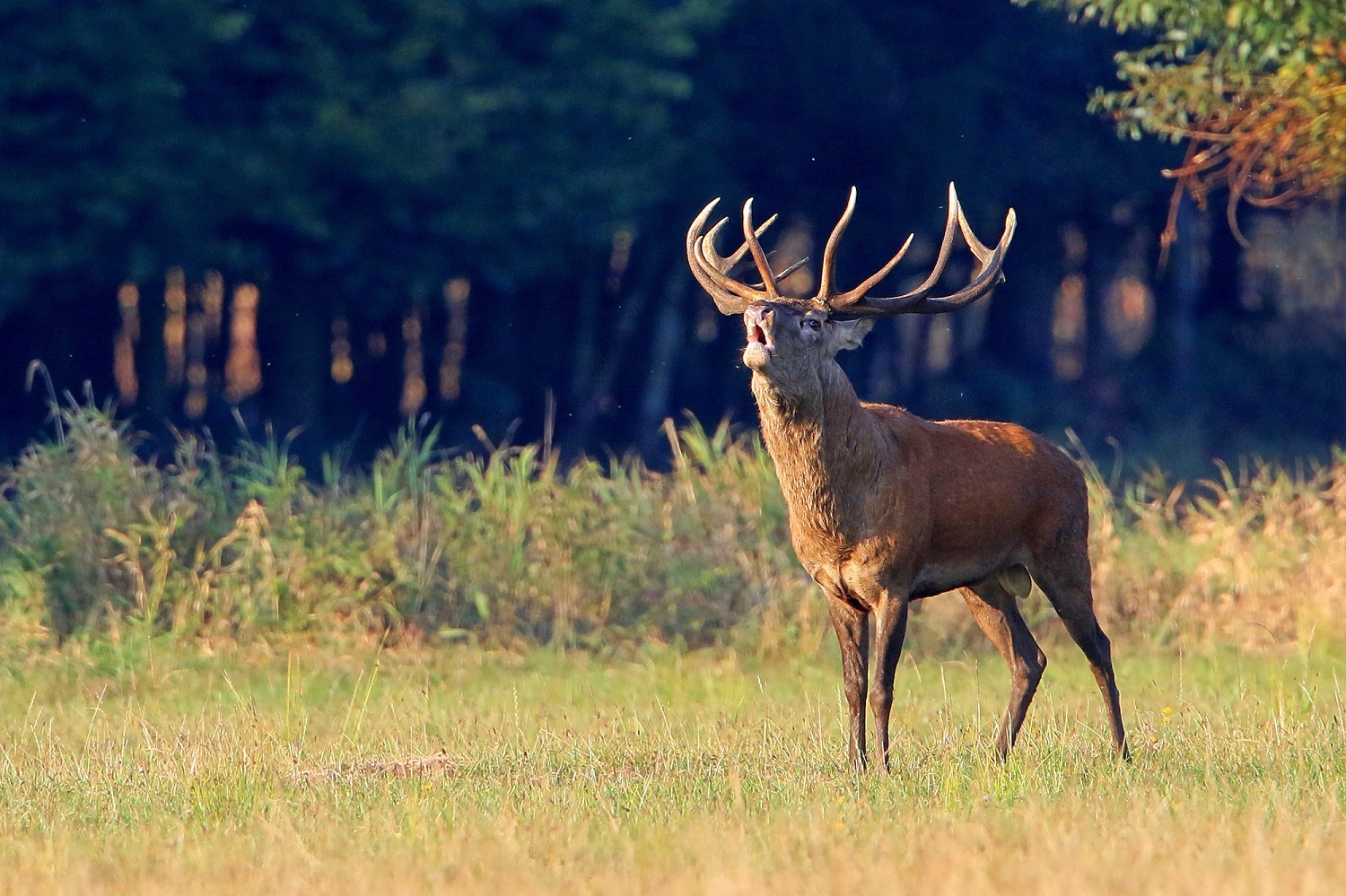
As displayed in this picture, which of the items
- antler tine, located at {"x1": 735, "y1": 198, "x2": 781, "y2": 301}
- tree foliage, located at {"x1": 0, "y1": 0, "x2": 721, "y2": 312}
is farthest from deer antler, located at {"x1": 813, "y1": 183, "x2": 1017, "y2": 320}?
tree foliage, located at {"x1": 0, "y1": 0, "x2": 721, "y2": 312}

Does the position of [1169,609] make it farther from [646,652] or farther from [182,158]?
[182,158]

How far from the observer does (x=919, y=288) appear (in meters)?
9.59

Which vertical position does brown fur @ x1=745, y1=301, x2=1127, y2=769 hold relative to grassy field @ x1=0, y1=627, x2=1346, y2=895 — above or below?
above

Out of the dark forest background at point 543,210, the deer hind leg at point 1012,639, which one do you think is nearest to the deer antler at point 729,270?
the deer hind leg at point 1012,639

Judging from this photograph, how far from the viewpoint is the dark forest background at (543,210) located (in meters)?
25.7

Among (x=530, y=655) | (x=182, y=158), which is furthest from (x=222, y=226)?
(x=530, y=655)

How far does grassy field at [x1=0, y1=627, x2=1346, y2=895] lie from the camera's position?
7.07 metres

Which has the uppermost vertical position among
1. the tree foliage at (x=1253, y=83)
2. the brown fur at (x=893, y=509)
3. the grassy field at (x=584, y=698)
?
the tree foliage at (x=1253, y=83)

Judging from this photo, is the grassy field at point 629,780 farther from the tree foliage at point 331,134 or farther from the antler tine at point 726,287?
Answer: the tree foliage at point 331,134

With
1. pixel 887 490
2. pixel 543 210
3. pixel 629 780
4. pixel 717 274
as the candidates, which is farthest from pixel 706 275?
pixel 543 210

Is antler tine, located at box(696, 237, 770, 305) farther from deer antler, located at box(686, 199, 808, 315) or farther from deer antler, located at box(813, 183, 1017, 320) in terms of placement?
deer antler, located at box(813, 183, 1017, 320)

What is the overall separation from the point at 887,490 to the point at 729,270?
127 cm

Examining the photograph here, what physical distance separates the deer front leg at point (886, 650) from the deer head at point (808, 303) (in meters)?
1.04

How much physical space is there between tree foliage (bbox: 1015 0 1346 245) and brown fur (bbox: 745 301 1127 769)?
558 centimetres
